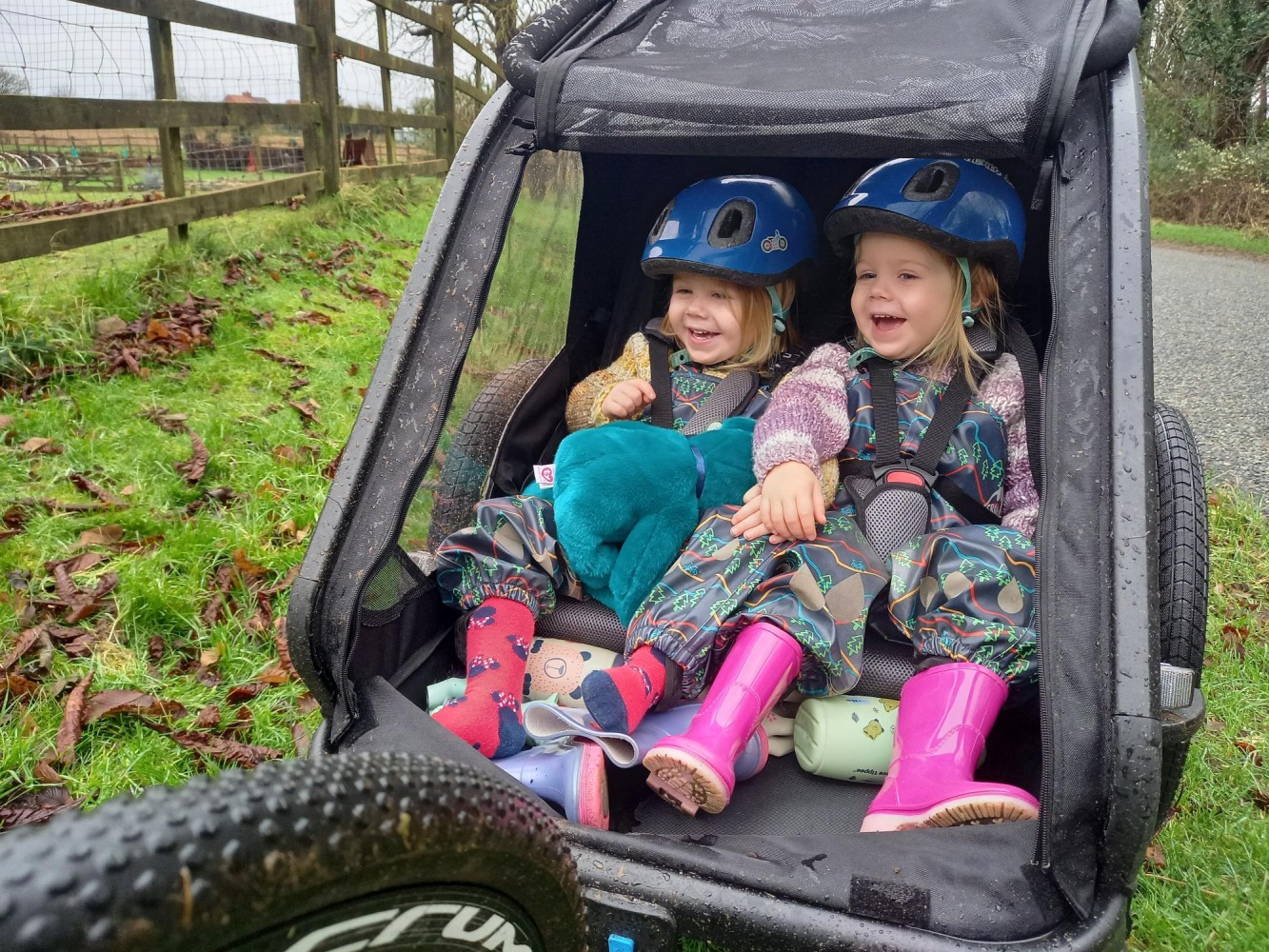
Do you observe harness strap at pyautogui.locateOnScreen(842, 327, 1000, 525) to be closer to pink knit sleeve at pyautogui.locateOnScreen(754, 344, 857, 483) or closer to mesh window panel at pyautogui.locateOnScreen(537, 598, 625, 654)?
pink knit sleeve at pyautogui.locateOnScreen(754, 344, 857, 483)

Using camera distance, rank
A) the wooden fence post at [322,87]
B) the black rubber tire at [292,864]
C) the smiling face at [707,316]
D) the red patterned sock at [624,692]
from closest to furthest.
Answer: the black rubber tire at [292,864], the red patterned sock at [624,692], the smiling face at [707,316], the wooden fence post at [322,87]

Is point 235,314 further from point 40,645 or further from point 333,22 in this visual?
point 333,22

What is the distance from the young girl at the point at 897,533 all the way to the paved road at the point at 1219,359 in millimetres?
2348

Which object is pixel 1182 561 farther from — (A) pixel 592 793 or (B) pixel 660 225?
(B) pixel 660 225

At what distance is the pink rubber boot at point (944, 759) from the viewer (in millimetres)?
1500

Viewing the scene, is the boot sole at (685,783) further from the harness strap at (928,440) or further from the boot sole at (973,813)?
the harness strap at (928,440)

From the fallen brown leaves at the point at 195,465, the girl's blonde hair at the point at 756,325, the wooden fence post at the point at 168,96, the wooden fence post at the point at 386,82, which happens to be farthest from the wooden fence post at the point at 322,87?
the girl's blonde hair at the point at 756,325

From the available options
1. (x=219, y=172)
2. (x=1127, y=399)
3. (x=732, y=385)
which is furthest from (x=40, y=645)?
(x=219, y=172)

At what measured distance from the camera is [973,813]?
150cm

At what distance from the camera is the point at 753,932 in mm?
1317

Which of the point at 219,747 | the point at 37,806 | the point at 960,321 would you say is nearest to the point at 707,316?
the point at 960,321

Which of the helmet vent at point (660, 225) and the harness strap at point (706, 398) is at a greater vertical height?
the helmet vent at point (660, 225)

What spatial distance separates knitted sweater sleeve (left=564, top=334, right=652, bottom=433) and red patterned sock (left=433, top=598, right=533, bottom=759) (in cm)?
68

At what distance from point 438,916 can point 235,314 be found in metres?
4.45
